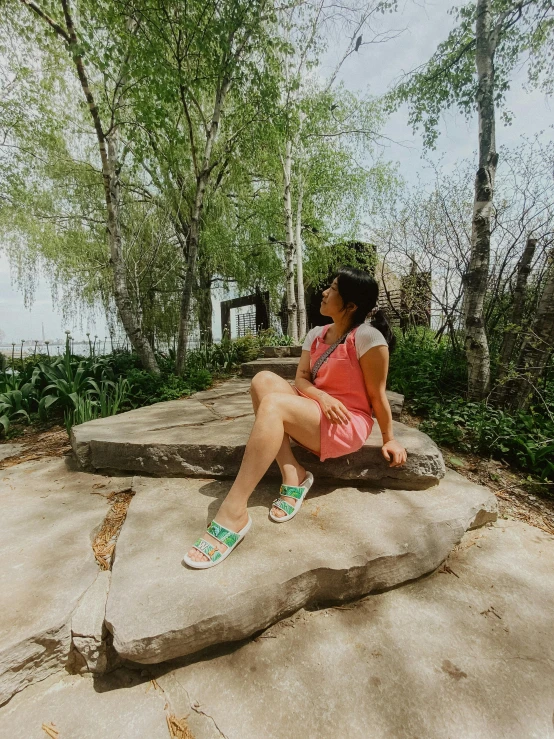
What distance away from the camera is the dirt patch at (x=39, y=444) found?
2.55 m

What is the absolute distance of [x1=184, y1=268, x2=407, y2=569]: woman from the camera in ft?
4.77

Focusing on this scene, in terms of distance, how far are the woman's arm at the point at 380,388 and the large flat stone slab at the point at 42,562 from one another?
139 cm

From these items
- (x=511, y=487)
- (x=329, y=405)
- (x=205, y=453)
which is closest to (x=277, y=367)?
(x=205, y=453)

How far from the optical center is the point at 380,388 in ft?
5.24

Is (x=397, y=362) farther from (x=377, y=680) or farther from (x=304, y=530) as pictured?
(x=377, y=680)

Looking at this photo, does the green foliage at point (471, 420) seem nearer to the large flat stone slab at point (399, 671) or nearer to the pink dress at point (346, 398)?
the large flat stone slab at point (399, 671)

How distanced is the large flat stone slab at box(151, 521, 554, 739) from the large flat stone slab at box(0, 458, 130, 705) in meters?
0.38

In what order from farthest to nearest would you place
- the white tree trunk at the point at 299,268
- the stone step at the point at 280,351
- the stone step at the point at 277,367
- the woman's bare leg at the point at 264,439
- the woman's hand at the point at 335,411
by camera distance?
the white tree trunk at the point at 299,268, the stone step at the point at 280,351, the stone step at the point at 277,367, the woman's hand at the point at 335,411, the woman's bare leg at the point at 264,439

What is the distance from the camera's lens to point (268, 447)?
1458 millimetres

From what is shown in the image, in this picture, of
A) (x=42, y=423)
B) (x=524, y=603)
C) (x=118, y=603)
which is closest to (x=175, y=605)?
(x=118, y=603)

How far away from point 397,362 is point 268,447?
150 inches

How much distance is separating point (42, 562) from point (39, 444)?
73.6 inches

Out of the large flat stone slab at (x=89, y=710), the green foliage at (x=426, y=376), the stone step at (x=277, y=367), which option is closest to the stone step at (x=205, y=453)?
the large flat stone slab at (x=89, y=710)

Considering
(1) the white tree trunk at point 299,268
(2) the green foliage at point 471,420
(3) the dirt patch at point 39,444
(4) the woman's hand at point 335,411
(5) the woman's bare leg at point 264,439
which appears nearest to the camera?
(5) the woman's bare leg at point 264,439
